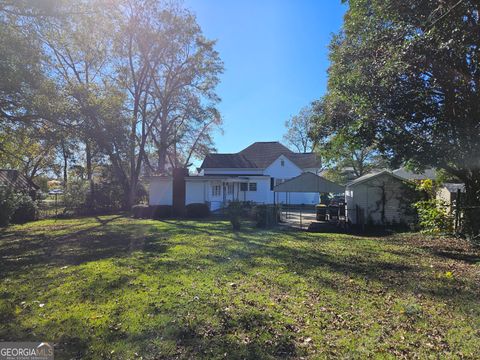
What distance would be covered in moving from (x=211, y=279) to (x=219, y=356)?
2951mm

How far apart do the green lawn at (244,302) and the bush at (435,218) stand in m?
2.48

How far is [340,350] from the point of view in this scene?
3.70m

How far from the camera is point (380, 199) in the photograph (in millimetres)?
16719

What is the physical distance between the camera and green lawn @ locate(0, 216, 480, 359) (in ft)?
12.5

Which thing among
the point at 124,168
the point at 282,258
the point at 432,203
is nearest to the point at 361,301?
the point at 282,258

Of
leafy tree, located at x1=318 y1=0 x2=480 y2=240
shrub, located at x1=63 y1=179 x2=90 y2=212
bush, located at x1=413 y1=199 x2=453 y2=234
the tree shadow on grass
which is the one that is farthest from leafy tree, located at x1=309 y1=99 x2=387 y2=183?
shrub, located at x1=63 y1=179 x2=90 y2=212

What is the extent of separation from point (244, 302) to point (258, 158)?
32028 mm

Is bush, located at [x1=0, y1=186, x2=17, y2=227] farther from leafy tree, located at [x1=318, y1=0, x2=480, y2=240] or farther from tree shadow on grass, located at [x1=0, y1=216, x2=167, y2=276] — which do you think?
leafy tree, located at [x1=318, y1=0, x2=480, y2=240]

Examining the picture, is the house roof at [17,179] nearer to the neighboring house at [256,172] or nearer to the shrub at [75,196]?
the shrub at [75,196]

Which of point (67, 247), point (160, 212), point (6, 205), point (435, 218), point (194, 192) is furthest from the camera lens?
point (194, 192)

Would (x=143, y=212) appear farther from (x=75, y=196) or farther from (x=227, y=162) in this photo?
(x=227, y=162)

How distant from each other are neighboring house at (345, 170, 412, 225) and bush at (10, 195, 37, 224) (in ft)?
63.8

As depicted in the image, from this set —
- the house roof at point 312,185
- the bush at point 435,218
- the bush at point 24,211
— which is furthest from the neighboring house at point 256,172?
the bush at point 435,218

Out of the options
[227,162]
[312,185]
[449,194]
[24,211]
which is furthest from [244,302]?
[227,162]
